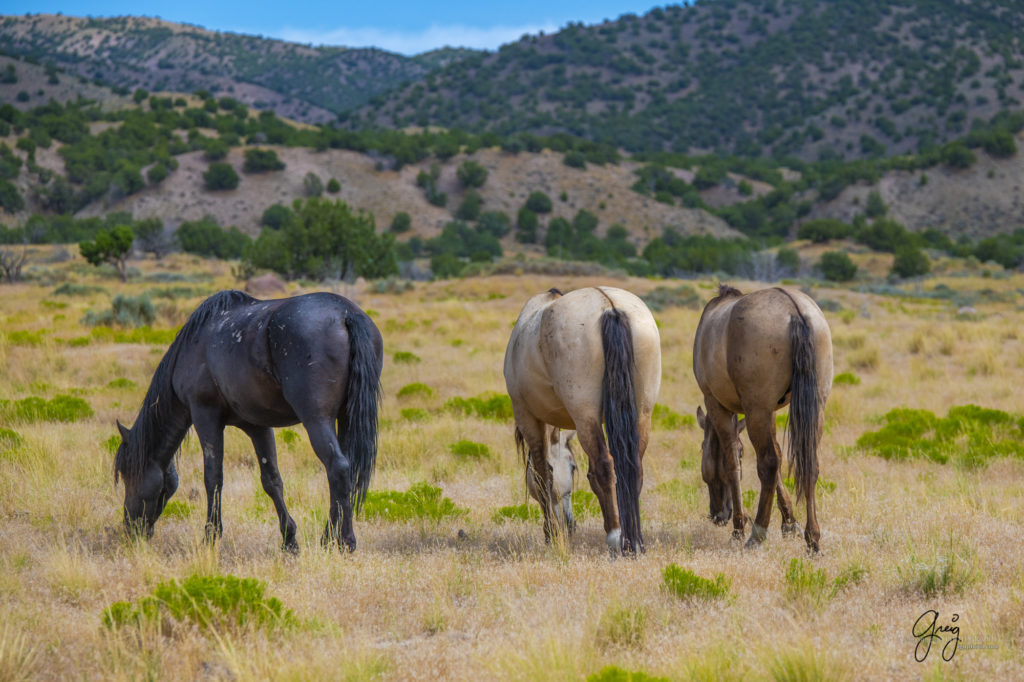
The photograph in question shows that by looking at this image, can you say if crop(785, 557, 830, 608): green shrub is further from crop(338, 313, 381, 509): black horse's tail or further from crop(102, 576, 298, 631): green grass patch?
crop(338, 313, 381, 509): black horse's tail

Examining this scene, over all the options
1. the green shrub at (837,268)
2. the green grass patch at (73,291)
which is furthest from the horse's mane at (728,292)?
the green shrub at (837,268)

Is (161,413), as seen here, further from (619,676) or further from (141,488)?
(619,676)

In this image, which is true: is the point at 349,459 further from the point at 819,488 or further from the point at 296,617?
the point at 819,488

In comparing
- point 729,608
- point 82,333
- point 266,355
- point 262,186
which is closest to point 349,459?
point 266,355

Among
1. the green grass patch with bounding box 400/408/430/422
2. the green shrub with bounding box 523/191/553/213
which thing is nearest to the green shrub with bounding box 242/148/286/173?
the green shrub with bounding box 523/191/553/213

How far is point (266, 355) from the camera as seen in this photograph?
552cm

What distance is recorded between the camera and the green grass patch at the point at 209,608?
13.1ft

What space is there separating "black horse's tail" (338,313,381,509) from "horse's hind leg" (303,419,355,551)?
0.09 metres

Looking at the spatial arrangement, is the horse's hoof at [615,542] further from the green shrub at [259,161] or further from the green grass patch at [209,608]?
the green shrub at [259,161]

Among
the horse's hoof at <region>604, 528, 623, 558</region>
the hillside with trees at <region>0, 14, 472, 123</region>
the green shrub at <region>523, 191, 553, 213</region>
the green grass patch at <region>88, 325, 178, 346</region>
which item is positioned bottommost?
the horse's hoof at <region>604, 528, 623, 558</region>

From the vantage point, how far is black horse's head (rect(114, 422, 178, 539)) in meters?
5.91

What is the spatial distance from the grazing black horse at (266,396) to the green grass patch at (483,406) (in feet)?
19.7

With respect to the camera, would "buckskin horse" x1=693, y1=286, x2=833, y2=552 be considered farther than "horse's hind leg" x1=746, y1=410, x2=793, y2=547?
No

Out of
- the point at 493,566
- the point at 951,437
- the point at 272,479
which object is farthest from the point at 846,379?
the point at 272,479
